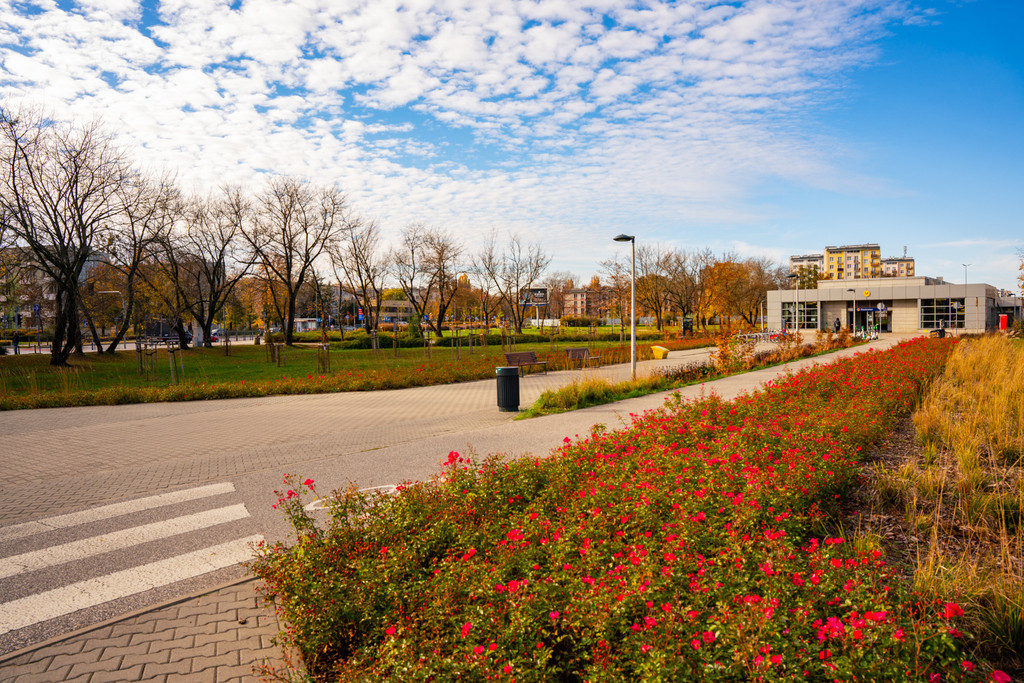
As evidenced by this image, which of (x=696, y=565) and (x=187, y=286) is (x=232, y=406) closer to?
(x=696, y=565)

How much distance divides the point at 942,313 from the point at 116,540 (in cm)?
6884

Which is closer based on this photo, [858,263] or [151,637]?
[151,637]

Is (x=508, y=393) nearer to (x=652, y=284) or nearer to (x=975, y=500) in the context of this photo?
(x=975, y=500)

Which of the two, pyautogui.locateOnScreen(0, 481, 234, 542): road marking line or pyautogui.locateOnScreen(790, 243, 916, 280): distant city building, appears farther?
pyautogui.locateOnScreen(790, 243, 916, 280): distant city building

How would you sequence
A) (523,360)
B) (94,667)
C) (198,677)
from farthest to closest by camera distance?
1. (523,360)
2. (94,667)
3. (198,677)

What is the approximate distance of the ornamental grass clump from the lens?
7.88ft

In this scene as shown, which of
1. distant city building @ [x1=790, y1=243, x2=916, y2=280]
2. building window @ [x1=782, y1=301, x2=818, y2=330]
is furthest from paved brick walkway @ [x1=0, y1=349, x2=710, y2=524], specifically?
distant city building @ [x1=790, y1=243, x2=916, y2=280]

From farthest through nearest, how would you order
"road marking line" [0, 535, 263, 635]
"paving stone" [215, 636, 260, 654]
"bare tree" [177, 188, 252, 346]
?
"bare tree" [177, 188, 252, 346] < "road marking line" [0, 535, 263, 635] < "paving stone" [215, 636, 260, 654]

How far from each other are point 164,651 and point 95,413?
1191 cm

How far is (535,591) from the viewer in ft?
9.46

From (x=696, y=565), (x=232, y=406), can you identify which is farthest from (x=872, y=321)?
(x=696, y=565)

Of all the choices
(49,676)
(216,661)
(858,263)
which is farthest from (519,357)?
(858,263)

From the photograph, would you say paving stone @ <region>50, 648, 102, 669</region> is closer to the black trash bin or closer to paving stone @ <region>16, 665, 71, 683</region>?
paving stone @ <region>16, 665, 71, 683</region>

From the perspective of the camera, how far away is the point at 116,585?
438 cm
